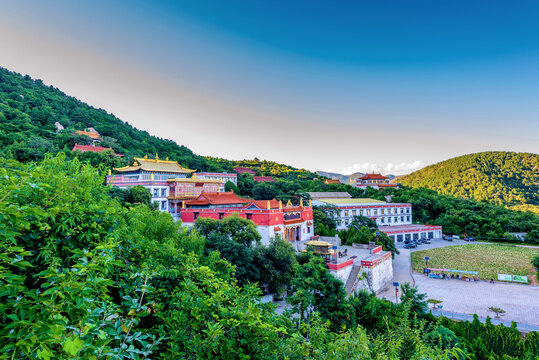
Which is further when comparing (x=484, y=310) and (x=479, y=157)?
(x=479, y=157)

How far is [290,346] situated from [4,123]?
52224 mm

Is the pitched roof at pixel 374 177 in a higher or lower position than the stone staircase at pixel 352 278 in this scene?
higher

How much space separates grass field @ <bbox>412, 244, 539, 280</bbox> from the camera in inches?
957

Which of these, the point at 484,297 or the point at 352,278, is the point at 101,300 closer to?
the point at 352,278

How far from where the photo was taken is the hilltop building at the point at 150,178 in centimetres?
2505

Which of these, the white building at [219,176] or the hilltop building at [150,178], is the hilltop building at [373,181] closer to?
the white building at [219,176]

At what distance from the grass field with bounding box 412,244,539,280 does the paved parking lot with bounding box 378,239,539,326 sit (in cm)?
228

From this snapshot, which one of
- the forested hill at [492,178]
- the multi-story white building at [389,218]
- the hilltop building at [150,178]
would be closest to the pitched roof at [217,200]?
the hilltop building at [150,178]

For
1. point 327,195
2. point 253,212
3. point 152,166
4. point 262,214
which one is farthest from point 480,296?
point 327,195

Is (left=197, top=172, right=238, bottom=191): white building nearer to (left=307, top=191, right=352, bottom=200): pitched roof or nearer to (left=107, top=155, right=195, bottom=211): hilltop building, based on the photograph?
(left=107, top=155, right=195, bottom=211): hilltop building

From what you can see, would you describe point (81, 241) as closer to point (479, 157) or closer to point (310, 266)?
point (310, 266)

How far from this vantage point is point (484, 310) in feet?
54.4

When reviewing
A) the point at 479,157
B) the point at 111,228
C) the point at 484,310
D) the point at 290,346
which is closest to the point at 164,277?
the point at 111,228

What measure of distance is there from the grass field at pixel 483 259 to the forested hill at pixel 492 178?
4261 cm
